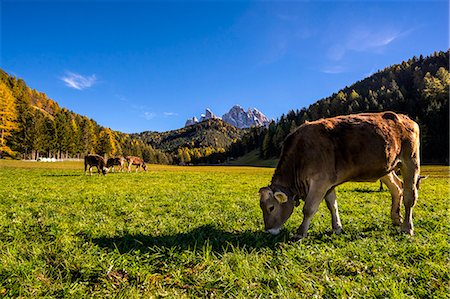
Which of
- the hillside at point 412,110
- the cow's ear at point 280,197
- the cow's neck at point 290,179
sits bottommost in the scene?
the cow's ear at point 280,197

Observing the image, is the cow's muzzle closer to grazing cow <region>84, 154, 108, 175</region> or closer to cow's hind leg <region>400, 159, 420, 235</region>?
cow's hind leg <region>400, 159, 420, 235</region>

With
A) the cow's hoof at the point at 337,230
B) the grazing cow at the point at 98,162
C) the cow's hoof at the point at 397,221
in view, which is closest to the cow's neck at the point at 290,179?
the cow's hoof at the point at 337,230

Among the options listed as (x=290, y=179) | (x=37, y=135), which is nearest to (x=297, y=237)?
(x=290, y=179)

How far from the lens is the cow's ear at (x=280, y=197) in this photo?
579cm

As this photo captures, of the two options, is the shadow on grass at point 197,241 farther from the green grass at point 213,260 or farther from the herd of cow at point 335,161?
the herd of cow at point 335,161

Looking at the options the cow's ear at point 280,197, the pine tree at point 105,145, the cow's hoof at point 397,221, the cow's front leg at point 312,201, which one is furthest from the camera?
the pine tree at point 105,145

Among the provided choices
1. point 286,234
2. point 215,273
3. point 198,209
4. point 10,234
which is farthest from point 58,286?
point 198,209

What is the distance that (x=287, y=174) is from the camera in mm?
6301

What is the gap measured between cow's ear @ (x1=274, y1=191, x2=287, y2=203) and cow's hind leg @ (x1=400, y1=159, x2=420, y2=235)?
3243 millimetres

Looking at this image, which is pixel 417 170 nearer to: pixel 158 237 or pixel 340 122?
pixel 340 122

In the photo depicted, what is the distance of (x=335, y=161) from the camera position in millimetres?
5664

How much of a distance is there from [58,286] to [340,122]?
6.40m

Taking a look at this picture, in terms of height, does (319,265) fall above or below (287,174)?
below

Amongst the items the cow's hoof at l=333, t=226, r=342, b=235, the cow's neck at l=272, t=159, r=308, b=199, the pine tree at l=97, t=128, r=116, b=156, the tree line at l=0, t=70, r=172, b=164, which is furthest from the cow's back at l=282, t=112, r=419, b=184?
the pine tree at l=97, t=128, r=116, b=156
